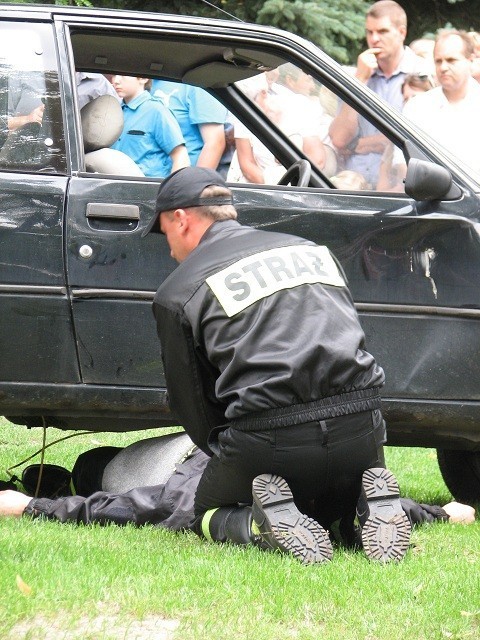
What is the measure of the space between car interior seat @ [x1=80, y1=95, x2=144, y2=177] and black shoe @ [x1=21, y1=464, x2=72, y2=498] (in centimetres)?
129

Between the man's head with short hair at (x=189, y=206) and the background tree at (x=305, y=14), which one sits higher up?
the man's head with short hair at (x=189, y=206)

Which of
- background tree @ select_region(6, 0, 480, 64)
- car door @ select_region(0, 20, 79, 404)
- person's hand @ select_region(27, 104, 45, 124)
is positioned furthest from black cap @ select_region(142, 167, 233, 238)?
background tree @ select_region(6, 0, 480, 64)

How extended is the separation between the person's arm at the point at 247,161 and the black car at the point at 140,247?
88 cm

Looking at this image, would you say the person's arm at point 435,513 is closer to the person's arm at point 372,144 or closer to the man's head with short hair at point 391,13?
the person's arm at point 372,144

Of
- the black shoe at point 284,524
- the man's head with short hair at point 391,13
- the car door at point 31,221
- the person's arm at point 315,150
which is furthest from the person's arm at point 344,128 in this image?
the man's head with short hair at point 391,13

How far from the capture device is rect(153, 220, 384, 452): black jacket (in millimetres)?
3830

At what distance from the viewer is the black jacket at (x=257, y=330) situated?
383cm

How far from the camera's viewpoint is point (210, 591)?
328 cm

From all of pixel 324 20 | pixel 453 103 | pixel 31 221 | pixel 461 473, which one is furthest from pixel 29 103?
pixel 324 20

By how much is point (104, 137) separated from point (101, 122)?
0.08 meters

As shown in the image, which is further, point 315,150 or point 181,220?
point 315,150

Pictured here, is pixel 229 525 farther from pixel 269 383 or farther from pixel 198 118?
pixel 198 118

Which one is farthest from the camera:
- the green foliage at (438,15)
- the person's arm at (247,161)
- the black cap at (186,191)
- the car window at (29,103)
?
the green foliage at (438,15)

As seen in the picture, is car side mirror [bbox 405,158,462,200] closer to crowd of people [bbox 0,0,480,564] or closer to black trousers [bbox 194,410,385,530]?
crowd of people [bbox 0,0,480,564]
